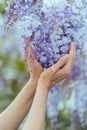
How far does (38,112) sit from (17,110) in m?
0.15

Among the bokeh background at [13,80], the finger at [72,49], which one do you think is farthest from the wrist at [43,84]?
the bokeh background at [13,80]

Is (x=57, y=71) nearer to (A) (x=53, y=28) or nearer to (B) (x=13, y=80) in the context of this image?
(A) (x=53, y=28)

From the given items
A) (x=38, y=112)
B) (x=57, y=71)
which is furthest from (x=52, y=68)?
(x=38, y=112)

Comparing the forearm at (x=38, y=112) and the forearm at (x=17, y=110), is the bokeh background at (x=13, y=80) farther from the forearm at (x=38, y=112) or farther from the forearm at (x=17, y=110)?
the forearm at (x=38, y=112)

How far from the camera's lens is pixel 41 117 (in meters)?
1.04

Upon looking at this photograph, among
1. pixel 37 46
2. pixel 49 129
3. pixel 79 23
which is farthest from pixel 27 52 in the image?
pixel 49 129

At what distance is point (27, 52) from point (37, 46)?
0.12ft

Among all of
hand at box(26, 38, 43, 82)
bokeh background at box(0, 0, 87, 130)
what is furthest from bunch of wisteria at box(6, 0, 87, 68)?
bokeh background at box(0, 0, 87, 130)

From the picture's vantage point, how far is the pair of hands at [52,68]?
1077 millimetres

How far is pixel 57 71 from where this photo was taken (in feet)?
3.56

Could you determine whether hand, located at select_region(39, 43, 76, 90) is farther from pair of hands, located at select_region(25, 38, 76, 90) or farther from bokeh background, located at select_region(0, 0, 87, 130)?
bokeh background, located at select_region(0, 0, 87, 130)

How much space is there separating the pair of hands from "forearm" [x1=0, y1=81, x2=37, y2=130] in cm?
6

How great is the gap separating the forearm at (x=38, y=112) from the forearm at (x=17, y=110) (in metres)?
0.11

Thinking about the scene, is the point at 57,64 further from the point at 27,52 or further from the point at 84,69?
the point at 84,69
